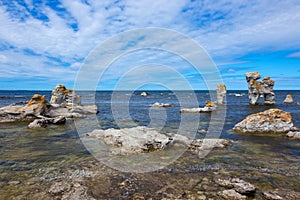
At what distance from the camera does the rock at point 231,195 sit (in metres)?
6.27

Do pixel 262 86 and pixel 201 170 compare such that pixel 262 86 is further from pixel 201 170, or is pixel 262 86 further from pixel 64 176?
pixel 64 176

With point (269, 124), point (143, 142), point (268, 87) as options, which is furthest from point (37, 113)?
point (268, 87)

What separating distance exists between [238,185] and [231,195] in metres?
0.69

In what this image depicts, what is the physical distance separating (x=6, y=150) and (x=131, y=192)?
30.3 feet

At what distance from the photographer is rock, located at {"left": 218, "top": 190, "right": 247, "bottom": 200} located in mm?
6270

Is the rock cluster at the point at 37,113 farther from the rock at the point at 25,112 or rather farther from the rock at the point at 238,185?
the rock at the point at 238,185

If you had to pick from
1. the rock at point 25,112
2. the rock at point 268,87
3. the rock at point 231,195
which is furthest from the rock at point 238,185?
the rock at point 268,87

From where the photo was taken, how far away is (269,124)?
1748 cm

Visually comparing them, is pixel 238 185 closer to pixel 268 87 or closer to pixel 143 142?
pixel 143 142

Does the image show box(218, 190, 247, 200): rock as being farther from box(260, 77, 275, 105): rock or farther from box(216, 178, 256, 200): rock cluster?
box(260, 77, 275, 105): rock

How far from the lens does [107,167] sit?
9.01 meters

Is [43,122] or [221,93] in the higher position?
[221,93]

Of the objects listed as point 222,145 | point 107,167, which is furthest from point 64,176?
point 222,145

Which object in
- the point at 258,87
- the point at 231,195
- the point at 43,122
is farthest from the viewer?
the point at 258,87
